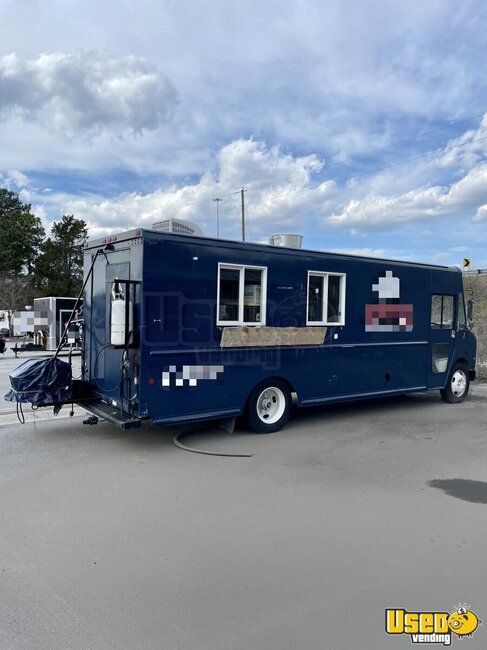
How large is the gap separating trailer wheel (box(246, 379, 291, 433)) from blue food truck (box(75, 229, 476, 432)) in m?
0.02

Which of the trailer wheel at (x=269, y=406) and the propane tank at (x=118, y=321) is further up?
the propane tank at (x=118, y=321)

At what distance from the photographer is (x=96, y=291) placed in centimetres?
755

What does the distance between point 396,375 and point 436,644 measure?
22.4 feet

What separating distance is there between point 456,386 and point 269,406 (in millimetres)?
4974

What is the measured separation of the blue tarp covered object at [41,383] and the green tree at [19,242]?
124 feet

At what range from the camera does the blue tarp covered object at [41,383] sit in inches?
262

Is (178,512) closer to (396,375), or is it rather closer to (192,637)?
(192,637)

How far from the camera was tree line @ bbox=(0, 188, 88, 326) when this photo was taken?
1633 inches

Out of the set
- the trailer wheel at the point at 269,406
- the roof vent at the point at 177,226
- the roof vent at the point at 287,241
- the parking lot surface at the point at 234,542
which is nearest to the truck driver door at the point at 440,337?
the parking lot surface at the point at 234,542

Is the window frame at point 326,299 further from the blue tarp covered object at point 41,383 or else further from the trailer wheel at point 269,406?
the blue tarp covered object at point 41,383

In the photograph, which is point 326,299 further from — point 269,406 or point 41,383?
point 41,383
